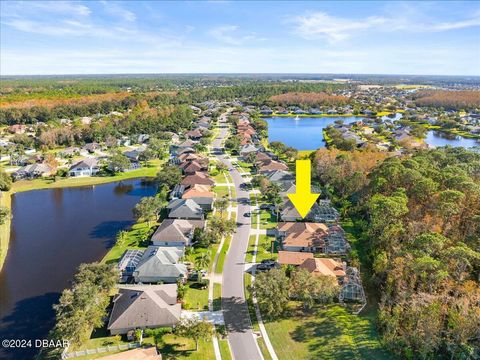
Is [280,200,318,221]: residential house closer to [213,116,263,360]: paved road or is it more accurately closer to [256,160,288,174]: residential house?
[213,116,263,360]: paved road

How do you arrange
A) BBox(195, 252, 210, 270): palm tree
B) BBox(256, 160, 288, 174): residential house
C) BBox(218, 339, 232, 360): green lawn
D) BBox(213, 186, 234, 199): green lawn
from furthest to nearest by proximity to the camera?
BBox(256, 160, 288, 174): residential house, BBox(213, 186, 234, 199): green lawn, BBox(195, 252, 210, 270): palm tree, BBox(218, 339, 232, 360): green lawn

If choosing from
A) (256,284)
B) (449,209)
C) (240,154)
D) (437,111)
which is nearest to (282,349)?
(256,284)

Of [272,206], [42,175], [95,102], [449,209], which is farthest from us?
[95,102]

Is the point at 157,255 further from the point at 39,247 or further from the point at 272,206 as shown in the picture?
the point at 272,206

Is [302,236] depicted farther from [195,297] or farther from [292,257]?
[195,297]

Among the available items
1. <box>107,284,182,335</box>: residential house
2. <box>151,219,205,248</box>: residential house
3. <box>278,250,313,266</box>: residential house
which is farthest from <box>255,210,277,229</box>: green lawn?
<box>107,284,182,335</box>: residential house

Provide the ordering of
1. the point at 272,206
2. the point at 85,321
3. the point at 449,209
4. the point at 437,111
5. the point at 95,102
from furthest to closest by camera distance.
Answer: the point at 437,111, the point at 95,102, the point at 272,206, the point at 449,209, the point at 85,321

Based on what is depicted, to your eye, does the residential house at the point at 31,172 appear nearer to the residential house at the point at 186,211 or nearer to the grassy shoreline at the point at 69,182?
the grassy shoreline at the point at 69,182
